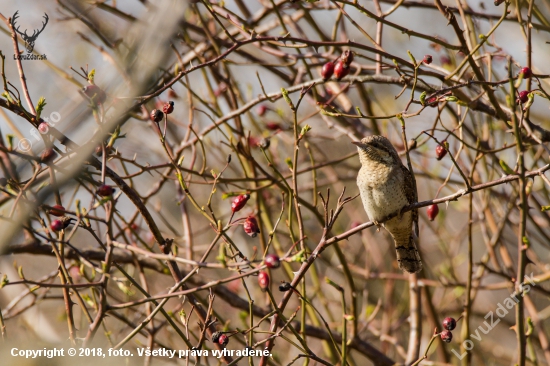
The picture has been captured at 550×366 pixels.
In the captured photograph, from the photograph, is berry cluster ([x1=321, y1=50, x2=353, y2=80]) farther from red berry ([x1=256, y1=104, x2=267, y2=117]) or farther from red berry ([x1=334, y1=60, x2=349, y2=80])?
red berry ([x1=256, y1=104, x2=267, y2=117])

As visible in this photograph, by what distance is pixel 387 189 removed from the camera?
4531 mm

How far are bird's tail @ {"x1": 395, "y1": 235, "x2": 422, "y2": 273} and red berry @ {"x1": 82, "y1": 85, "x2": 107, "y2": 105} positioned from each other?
2.84 meters

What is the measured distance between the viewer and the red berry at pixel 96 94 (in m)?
2.73

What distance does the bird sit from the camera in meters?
4.53

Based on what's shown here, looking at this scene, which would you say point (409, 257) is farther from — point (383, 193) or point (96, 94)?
point (96, 94)

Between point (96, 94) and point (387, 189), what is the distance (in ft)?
8.34

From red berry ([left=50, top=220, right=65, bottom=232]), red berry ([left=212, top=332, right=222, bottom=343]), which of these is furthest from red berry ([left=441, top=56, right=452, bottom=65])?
red berry ([left=50, top=220, right=65, bottom=232])

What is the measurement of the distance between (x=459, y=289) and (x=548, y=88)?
1881mm

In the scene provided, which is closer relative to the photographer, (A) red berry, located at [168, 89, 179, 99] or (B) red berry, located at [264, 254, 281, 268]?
(B) red berry, located at [264, 254, 281, 268]

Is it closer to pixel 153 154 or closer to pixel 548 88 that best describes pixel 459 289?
pixel 548 88

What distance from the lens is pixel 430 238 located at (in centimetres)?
885

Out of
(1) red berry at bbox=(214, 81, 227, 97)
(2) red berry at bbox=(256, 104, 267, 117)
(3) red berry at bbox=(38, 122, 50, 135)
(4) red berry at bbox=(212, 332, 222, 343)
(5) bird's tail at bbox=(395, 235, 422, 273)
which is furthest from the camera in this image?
→ (2) red berry at bbox=(256, 104, 267, 117)

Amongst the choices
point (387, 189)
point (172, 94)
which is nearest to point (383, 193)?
point (387, 189)

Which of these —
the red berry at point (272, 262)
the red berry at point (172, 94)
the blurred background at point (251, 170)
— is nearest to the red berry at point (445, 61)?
the blurred background at point (251, 170)
